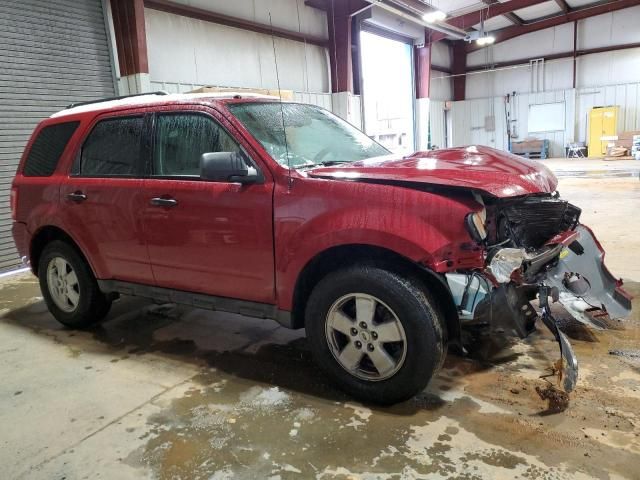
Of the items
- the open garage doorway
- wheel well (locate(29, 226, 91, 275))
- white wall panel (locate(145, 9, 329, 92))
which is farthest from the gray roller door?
the open garage doorway

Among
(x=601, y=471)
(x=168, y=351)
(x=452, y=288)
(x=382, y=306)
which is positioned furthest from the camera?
(x=168, y=351)

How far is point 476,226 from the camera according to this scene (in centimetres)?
214

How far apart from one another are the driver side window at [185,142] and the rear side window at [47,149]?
984mm

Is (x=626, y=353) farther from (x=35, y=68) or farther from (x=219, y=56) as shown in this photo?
(x=219, y=56)

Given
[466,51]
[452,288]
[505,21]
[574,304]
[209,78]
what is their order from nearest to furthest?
[452,288]
[574,304]
[209,78]
[505,21]
[466,51]

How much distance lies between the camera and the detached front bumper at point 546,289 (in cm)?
221

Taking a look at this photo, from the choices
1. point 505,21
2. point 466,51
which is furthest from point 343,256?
point 466,51

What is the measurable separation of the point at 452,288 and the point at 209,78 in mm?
8895

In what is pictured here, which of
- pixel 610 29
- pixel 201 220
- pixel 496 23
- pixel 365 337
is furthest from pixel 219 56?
pixel 610 29

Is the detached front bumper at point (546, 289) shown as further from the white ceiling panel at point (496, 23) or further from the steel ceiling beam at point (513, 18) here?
the steel ceiling beam at point (513, 18)

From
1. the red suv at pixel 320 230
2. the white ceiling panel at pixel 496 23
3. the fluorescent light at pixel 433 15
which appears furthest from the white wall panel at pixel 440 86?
the red suv at pixel 320 230

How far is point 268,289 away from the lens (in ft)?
8.79

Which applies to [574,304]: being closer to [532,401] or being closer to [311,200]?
[532,401]

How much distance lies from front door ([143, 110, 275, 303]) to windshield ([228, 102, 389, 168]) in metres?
0.19
